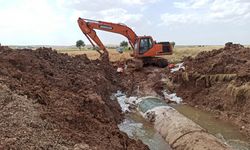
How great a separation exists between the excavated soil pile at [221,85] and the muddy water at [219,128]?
1.19 ft

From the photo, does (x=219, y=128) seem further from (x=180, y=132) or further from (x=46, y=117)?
(x=46, y=117)

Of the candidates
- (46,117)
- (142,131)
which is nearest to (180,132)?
(142,131)

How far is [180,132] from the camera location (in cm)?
1101

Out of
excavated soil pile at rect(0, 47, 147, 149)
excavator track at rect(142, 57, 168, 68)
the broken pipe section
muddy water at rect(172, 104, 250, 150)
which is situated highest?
excavated soil pile at rect(0, 47, 147, 149)

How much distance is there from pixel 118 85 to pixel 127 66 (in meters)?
4.15

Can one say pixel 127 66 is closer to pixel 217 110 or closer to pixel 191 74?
pixel 191 74

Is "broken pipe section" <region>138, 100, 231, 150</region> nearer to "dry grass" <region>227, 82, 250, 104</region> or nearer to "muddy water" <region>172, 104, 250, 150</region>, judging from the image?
"muddy water" <region>172, 104, 250, 150</region>

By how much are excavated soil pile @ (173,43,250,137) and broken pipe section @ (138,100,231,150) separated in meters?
2.97

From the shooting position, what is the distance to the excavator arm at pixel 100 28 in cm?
2564

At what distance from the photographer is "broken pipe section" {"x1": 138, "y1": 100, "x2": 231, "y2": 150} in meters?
9.65

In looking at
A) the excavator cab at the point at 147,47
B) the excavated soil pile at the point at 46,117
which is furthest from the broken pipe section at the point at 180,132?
the excavator cab at the point at 147,47

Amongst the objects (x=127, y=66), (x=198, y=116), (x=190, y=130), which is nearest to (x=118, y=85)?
(x=127, y=66)

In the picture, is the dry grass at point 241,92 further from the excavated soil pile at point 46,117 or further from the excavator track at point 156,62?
the excavator track at point 156,62

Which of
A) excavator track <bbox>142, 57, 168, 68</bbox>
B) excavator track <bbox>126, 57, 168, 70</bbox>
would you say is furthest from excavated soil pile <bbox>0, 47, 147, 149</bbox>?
excavator track <bbox>142, 57, 168, 68</bbox>
